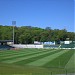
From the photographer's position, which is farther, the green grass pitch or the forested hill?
the forested hill

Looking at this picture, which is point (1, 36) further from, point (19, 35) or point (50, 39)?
point (50, 39)

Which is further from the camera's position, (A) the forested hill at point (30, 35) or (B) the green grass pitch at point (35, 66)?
(A) the forested hill at point (30, 35)

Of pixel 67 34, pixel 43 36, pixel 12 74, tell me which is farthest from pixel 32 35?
pixel 12 74

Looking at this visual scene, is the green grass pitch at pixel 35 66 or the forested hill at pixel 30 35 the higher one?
the forested hill at pixel 30 35

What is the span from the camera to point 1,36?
169250mm

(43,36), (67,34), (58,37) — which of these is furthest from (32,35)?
(67,34)

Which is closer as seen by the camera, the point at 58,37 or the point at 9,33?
the point at 9,33

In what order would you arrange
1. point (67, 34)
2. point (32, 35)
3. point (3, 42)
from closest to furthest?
1. point (3, 42)
2. point (32, 35)
3. point (67, 34)

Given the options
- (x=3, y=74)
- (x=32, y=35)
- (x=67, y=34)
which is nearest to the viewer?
(x=3, y=74)

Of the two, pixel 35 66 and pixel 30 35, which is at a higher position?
pixel 30 35

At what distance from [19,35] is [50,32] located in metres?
26.3

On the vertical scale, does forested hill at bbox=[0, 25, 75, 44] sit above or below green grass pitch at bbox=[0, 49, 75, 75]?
above

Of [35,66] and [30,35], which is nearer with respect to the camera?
[35,66]

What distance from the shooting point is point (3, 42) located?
139 m
